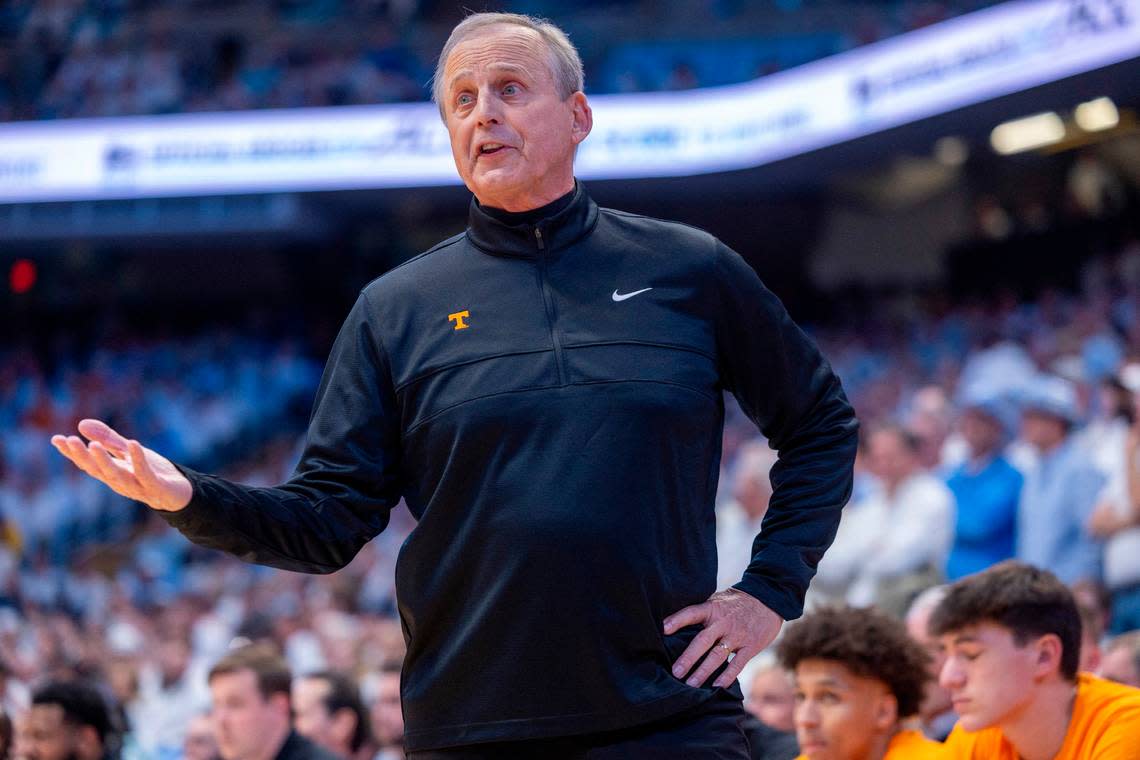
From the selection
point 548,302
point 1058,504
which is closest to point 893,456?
point 1058,504

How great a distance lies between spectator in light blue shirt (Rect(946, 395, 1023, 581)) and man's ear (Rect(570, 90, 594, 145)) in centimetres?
398

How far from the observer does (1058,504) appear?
18.9ft

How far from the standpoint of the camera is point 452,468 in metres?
2.06

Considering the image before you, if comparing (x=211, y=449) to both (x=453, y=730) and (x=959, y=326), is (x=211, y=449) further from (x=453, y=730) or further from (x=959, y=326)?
(x=453, y=730)

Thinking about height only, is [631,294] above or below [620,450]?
above

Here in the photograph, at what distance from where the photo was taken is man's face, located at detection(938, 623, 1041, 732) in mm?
3070

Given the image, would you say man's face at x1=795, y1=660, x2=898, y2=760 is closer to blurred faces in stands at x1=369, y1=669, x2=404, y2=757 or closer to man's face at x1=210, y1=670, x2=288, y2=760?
man's face at x1=210, y1=670, x2=288, y2=760

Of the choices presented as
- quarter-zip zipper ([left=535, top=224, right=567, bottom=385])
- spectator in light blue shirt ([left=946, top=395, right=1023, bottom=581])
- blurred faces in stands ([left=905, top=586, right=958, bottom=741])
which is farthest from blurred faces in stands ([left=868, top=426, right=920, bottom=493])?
quarter-zip zipper ([left=535, top=224, right=567, bottom=385])

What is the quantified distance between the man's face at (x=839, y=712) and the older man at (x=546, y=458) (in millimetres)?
1298

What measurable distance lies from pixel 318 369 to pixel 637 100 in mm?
4909

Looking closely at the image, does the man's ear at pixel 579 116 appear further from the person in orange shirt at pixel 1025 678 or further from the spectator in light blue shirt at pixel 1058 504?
the spectator in light blue shirt at pixel 1058 504

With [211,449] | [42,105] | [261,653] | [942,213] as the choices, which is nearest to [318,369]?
[211,449]

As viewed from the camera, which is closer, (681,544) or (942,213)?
(681,544)

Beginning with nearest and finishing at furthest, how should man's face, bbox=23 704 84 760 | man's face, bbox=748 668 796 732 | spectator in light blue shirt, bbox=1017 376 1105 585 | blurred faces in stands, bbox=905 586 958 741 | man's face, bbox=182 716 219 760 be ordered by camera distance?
blurred faces in stands, bbox=905 586 958 741 → man's face, bbox=748 668 796 732 → man's face, bbox=23 704 84 760 → man's face, bbox=182 716 219 760 → spectator in light blue shirt, bbox=1017 376 1105 585
